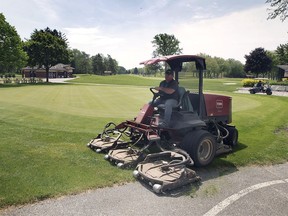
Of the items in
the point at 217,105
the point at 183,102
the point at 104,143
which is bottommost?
the point at 104,143

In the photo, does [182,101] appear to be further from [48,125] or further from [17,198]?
[48,125]

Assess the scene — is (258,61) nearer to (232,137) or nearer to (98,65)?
(232,137)

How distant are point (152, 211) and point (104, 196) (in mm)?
984

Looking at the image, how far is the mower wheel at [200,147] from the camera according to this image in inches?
246

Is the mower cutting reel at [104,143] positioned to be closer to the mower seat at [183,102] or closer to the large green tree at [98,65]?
the mower seat at [183,102]

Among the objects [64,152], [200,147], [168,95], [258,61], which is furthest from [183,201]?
[258,61]

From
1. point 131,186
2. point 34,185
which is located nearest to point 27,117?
point 34,185

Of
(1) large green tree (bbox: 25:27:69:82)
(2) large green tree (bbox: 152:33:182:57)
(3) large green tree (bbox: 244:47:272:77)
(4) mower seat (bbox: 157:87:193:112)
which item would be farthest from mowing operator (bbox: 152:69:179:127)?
(2) large green tree (bbox: 152:33:182:57)

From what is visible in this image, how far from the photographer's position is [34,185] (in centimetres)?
498

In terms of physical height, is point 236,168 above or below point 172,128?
below

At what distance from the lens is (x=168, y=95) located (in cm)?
707

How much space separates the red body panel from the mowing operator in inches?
44.6

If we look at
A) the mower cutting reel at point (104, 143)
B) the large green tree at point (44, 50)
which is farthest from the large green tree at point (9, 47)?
the mower cutting reel at point (104, 143)

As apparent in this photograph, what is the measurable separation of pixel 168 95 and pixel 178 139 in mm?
1207
